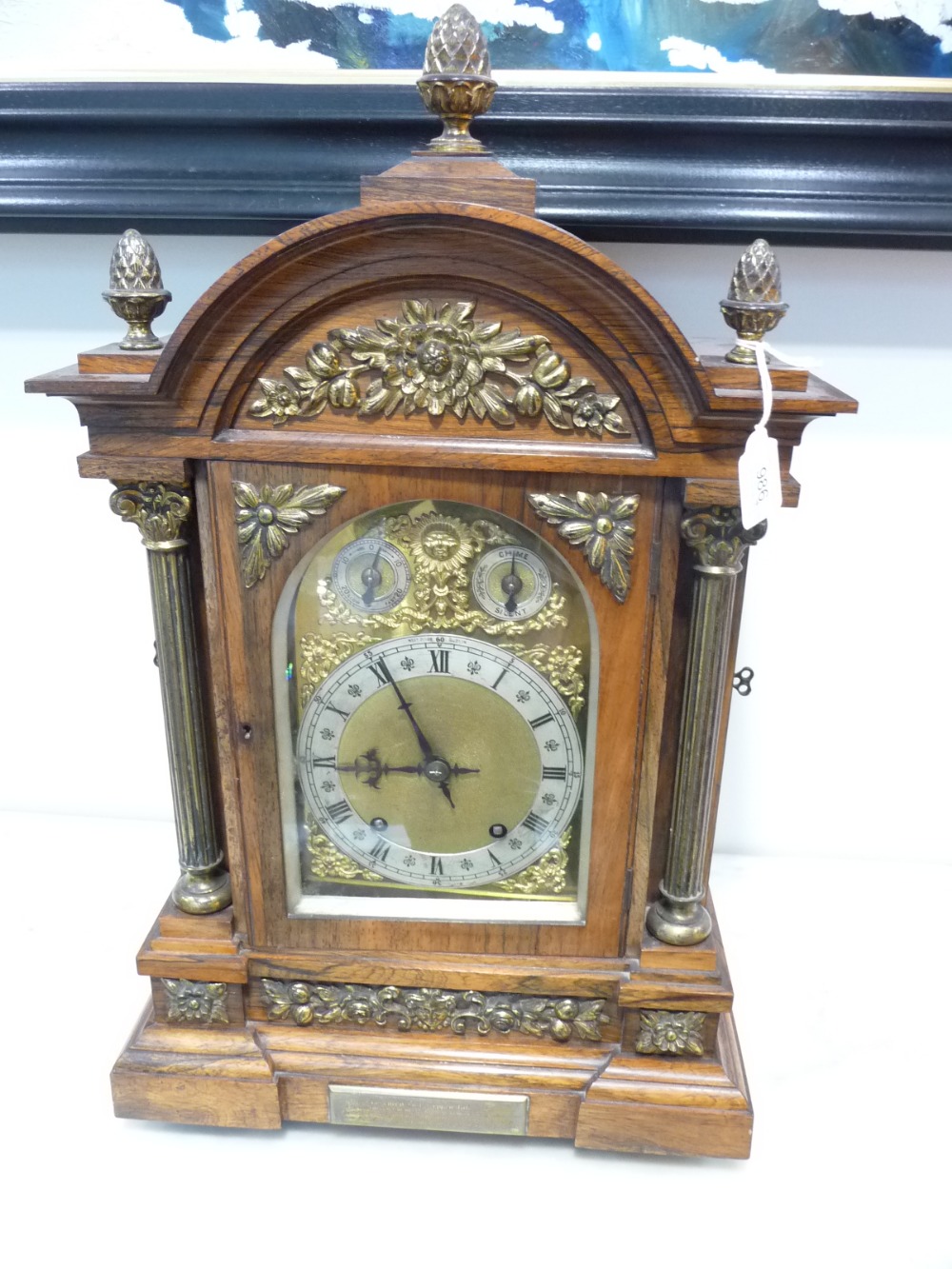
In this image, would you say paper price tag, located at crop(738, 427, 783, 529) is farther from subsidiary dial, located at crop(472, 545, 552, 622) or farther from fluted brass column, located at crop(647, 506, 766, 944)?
subsidiary dial, located at crop(472, 545, 552, 622)

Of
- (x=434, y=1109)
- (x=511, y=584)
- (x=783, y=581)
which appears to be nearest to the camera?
(x=511, y=584)

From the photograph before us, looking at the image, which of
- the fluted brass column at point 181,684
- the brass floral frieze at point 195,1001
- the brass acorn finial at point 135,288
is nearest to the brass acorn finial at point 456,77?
the brass acorn finial at point 135,288

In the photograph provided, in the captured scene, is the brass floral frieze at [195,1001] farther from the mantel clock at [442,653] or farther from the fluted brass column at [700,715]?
the fluted brass column at [700,715]

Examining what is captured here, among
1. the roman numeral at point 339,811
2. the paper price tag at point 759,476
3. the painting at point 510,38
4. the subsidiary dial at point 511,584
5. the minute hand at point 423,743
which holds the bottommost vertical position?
the roman numeral at point 339,811

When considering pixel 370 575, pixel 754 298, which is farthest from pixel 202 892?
pixel 754 298

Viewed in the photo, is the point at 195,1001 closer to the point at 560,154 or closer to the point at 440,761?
the point at 440,761

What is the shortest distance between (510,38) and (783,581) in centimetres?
65

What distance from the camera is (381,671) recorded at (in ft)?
2.95

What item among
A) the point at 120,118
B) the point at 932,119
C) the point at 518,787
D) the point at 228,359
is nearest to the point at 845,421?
the point at 932,119

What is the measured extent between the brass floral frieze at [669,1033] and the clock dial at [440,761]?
7.0 inches

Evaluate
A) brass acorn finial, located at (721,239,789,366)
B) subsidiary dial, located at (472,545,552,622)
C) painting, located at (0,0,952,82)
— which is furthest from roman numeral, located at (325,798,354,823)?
painting, located at (0,0,952,82)

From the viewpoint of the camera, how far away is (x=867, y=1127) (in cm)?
99

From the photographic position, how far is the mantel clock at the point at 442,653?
0.77 meters

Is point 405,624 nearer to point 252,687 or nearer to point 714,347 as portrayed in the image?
point 252,687
